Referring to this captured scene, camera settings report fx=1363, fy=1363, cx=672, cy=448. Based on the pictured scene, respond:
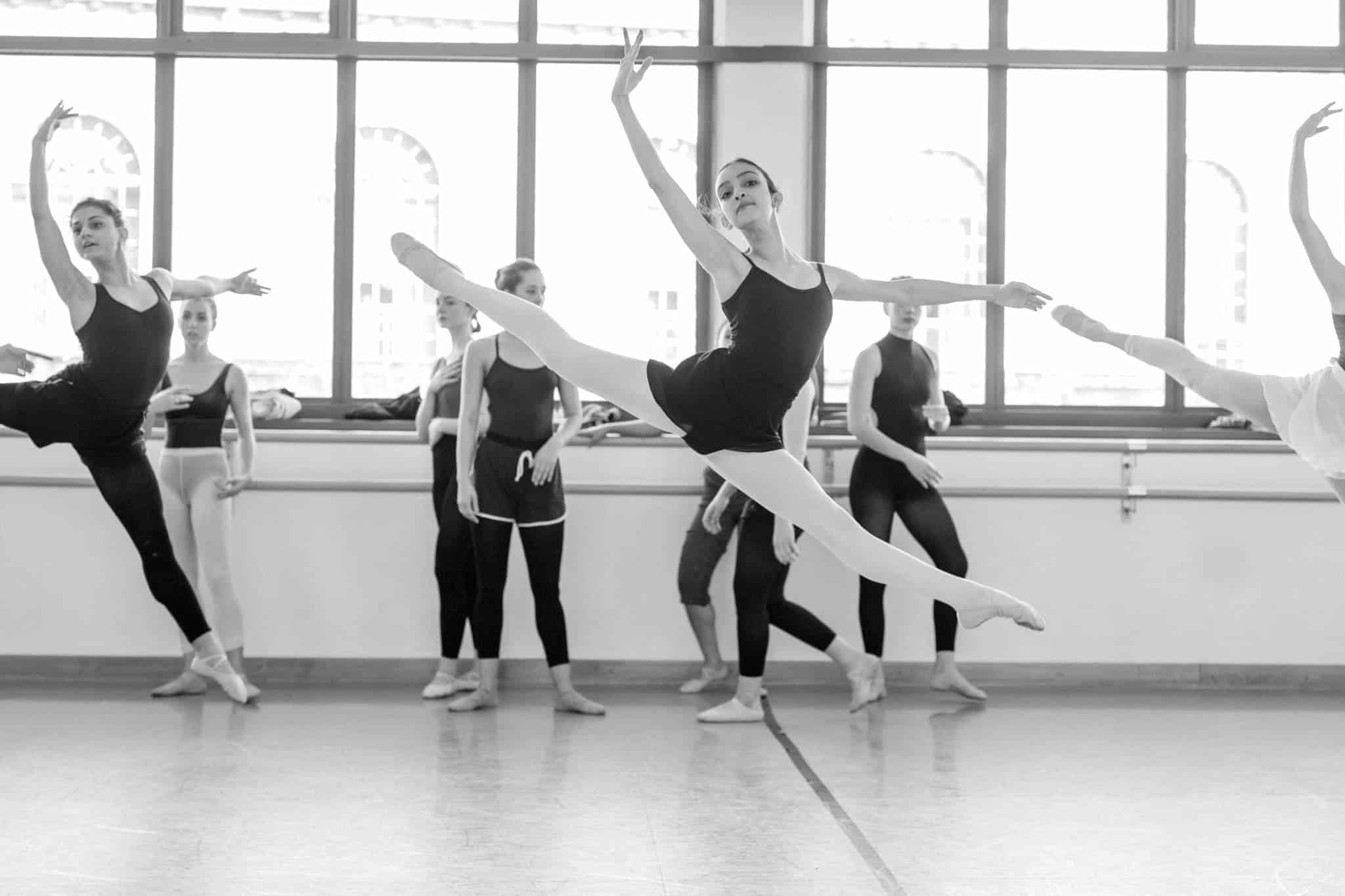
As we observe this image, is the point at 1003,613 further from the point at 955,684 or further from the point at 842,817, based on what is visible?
the point at 955,684

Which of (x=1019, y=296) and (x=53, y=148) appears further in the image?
(x=53, y=148)

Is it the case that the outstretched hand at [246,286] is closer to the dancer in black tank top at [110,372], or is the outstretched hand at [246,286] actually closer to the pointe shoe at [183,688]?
the dancer in black tank top at [110,372]

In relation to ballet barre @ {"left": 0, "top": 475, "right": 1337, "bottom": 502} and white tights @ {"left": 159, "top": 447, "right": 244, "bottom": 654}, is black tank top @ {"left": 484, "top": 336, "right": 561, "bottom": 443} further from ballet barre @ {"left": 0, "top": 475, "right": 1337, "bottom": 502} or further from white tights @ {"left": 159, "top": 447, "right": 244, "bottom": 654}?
white tights @ {"left": 159, "top": 447, "right": 244, "bottom": 654}

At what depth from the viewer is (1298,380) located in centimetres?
349

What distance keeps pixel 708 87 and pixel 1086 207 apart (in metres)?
1.85

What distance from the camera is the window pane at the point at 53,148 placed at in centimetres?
626

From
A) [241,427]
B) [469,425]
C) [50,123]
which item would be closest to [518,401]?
[469,425]

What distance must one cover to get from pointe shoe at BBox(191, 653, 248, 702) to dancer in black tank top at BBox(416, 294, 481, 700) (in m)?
0.69

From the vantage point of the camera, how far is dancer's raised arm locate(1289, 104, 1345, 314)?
3332mm

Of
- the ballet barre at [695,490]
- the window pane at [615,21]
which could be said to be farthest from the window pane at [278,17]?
the ballet barre at [695,490]

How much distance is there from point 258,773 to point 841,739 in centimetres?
187

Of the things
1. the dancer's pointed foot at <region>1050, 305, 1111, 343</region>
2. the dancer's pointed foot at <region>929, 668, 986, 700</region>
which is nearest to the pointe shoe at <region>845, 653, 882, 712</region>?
the dancer's pointed foot at <region>929, 668, 986, 700</region>

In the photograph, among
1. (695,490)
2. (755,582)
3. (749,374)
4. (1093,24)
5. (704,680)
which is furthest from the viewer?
(1093,24)

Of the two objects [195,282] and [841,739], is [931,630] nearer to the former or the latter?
[841,739]
